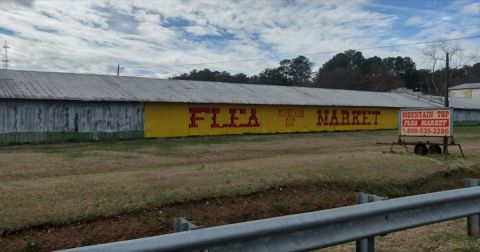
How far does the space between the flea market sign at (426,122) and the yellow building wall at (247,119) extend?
49.1 feet

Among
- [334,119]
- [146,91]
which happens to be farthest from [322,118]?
[146,91]

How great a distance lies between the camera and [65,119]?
86.4ft

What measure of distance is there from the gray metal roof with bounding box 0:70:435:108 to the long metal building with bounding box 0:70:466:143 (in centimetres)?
5

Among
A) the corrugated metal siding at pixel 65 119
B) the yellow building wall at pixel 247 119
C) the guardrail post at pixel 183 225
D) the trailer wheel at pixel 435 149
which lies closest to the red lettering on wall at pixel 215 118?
the yellow building wall at pixel 247 119

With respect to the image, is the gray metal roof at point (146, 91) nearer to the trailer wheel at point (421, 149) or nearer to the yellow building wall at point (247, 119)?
the yellow building wall at point (247, 119)

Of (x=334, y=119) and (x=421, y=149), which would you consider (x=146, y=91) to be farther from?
(x=421, y=149)

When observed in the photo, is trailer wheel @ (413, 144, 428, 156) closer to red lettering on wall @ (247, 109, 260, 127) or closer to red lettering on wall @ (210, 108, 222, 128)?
red lettering on wall @ (210, 108, 222, 128)

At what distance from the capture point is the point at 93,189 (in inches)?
388

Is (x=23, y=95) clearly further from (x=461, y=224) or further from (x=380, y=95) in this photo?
(x=380, y=95)

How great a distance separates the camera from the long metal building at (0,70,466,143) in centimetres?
2553

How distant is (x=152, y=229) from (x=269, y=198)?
2998 millimetres

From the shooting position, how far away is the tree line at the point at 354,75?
100644 mm

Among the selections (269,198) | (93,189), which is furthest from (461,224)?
(93,189)

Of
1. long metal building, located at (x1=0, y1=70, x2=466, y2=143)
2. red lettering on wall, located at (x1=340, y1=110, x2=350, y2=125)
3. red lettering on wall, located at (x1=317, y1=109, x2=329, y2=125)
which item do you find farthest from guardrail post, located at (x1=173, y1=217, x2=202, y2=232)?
red lettering on wall, located at (x1=340, y1=110, x2=350, y2=125)
